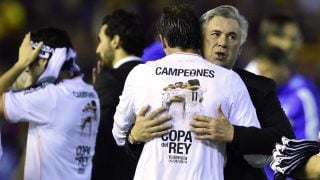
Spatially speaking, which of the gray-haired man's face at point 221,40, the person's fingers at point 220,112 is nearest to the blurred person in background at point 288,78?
the gray-haired man's face at point 221,40

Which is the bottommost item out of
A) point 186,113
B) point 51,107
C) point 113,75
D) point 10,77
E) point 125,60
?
point 186,113

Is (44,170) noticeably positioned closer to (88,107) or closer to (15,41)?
(88,107)

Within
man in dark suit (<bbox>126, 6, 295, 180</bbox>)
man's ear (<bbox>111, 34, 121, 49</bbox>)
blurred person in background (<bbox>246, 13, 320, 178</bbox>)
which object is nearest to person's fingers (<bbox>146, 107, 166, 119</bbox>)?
man in dark suit (<bbox>126, 6, 295, 180</bbox>)

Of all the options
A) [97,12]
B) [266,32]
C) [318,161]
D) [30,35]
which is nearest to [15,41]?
[97,12]

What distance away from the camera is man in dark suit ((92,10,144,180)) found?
25.8 feet

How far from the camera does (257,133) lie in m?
5.85

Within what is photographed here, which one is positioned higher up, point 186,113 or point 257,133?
point 186,113

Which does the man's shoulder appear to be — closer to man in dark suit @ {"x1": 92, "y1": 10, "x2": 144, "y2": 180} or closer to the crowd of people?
the crowd of people

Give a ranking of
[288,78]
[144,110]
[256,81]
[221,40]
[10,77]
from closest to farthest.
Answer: [144,110] → [221,40] → [256,81] → [10,77] → [288,78]

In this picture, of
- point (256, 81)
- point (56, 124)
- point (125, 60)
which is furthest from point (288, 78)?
point (256, 81)

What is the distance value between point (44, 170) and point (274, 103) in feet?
6.08

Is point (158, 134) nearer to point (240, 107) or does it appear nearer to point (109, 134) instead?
point (240, 107)

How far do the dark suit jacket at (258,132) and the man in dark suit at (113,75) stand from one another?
5.72ft

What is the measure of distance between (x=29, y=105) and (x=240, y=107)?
176cm
